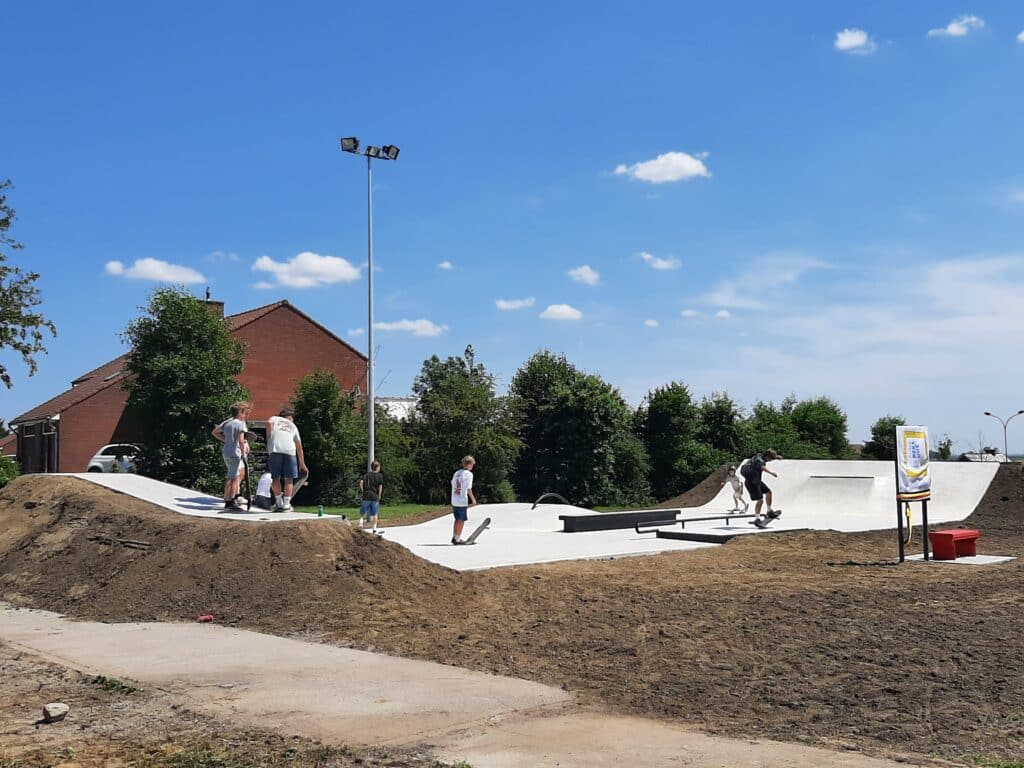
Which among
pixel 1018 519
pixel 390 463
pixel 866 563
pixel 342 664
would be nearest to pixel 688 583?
pixel 866 563

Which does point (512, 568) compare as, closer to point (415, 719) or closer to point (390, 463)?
point (415, 719)

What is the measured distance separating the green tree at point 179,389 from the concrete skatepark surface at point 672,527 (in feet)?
41.2

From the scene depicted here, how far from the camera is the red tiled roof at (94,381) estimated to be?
1403 inches

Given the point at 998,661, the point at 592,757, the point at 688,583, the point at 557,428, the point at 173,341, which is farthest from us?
the point at 557,428

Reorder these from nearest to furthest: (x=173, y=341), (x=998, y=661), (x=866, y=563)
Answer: (x=998, y=661), (x=866, y=563), (x=173, y=341)

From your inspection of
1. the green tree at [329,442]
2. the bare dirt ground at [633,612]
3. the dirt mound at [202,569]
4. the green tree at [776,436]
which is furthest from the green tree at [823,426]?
the dirt mound at [202,569]

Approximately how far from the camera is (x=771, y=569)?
13.8 meters

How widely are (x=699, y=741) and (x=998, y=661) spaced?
3394 millimetres

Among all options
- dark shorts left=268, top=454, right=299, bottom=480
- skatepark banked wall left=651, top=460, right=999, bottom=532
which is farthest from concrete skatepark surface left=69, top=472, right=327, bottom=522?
skatepark banked wall left=651, top=460, right=999, bottom=532

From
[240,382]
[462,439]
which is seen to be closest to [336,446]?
[462,439]

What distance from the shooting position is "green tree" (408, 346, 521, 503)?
115 ft

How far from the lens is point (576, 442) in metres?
35.5

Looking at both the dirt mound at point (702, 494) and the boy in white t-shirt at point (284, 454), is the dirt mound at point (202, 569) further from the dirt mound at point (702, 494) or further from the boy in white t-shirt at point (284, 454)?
the dirt mound at point (702, 494)

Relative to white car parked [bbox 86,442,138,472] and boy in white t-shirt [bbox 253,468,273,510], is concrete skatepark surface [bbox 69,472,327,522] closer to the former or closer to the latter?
boy in white t-shirt [bbox 253,468,273,510]
